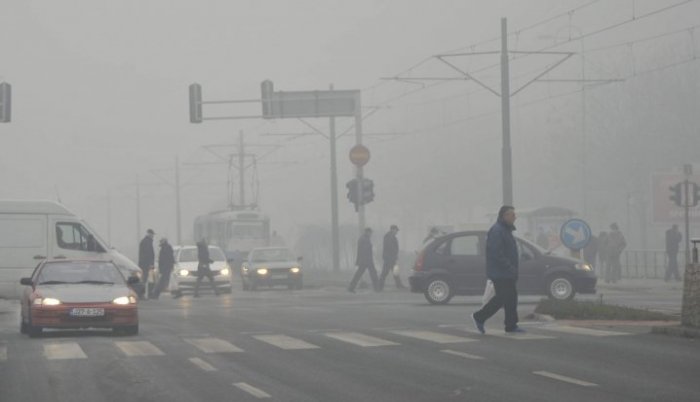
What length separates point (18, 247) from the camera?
31.1 meters

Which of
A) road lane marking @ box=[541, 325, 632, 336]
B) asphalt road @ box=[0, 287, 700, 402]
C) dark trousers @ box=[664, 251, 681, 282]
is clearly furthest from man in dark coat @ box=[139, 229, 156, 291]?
road lane marking @ box=[541, 325, 632, 336]

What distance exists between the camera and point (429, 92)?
13075 cm

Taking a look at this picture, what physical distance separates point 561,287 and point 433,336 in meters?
10.3

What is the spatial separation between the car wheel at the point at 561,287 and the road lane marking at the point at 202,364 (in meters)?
13.9

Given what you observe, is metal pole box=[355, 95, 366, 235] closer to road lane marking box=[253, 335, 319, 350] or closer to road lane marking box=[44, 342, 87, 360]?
road lane marking box=[253, 335, 319, 350]

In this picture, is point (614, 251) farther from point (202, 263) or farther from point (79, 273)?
point (79, 273)

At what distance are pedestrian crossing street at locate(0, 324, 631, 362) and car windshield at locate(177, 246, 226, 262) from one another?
23053 millimetres

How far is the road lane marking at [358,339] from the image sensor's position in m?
19.0

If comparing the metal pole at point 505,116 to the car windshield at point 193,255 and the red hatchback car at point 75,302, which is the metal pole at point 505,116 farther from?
the red hatchback car at point 75,302

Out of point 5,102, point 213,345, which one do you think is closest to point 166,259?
point 5,102

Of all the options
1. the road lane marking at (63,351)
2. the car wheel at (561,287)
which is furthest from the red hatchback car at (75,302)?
the car wheel at (561,287)

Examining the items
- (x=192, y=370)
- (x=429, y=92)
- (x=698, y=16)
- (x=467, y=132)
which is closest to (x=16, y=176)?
(x=429, y=92)

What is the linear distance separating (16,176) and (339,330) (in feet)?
487

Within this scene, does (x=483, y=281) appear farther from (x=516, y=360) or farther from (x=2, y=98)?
(x=2, y=98)
